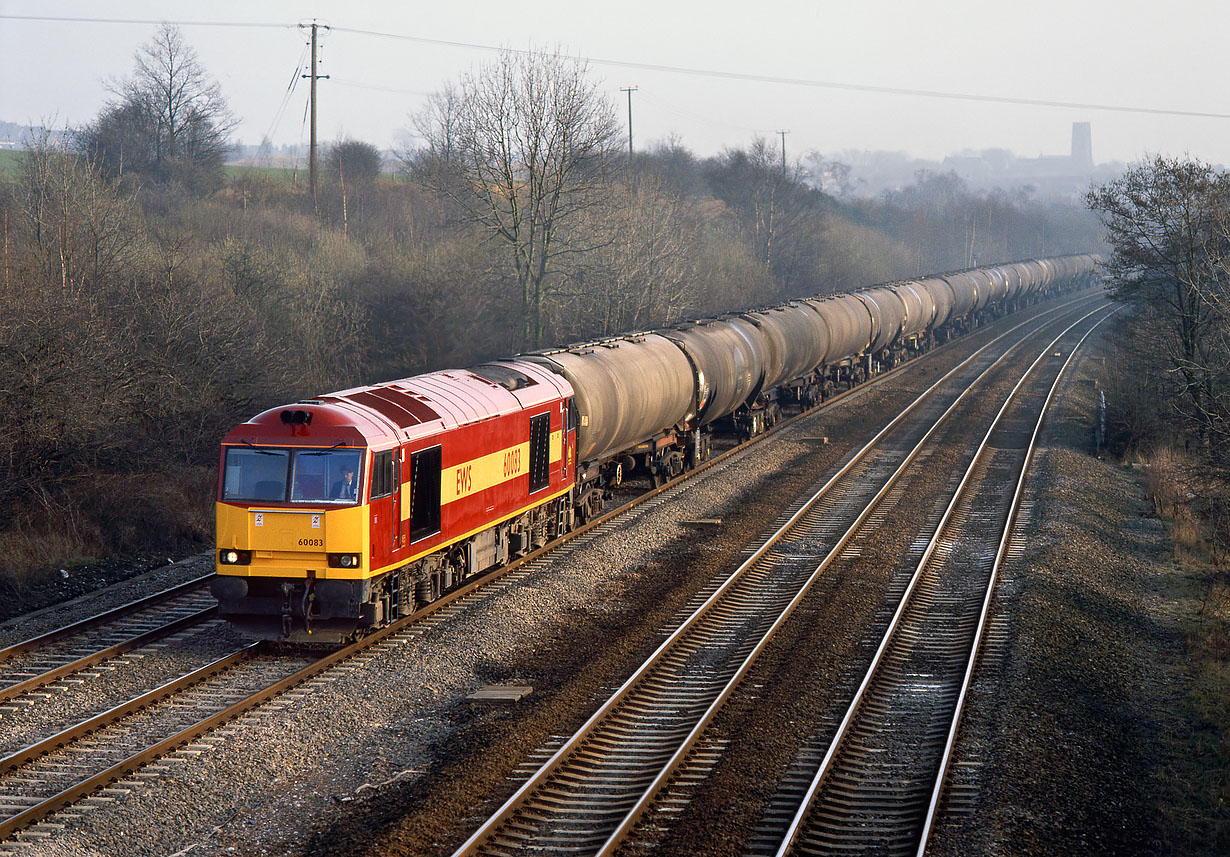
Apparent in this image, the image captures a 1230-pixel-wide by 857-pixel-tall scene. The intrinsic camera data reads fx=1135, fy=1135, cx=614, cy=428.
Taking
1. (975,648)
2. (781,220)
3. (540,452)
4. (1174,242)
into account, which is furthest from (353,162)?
(975,648)

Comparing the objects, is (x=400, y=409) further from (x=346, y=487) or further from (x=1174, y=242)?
(x=1174, y=242)

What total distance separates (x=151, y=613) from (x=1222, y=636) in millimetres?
15223

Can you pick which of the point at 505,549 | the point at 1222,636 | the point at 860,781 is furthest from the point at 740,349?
the point at 860,781

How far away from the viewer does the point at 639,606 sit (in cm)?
1703

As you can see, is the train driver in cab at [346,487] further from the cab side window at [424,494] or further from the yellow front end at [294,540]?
the cab side window at [424,494]

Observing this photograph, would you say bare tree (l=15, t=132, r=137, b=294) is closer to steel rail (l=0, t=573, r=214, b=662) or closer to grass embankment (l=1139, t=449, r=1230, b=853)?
steel rail (l=0, t=573, r=214, b=662)

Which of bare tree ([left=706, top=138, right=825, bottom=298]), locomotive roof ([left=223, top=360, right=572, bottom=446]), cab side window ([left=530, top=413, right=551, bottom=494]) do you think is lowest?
cab side window ([left=530, top=413, right=551, bottom=494])

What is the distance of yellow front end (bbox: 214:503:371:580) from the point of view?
45.2ft

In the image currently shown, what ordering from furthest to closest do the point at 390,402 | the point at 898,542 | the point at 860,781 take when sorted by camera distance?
the point at 898,542 < the point at 390,402 < the point at 860,781

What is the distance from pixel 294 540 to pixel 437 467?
243cm

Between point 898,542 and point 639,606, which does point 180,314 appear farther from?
point 898,542

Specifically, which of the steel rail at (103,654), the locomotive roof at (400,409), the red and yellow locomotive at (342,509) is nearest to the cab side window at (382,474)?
the red and yellow locomotive at (342,509)

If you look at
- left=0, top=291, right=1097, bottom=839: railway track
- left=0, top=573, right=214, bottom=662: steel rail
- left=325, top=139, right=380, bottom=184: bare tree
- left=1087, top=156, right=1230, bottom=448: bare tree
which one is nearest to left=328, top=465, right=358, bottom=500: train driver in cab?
left=0, top=291, right=1097, bottom=839: railway track

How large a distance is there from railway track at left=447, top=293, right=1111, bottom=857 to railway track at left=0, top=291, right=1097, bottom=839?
3661 millimetres
